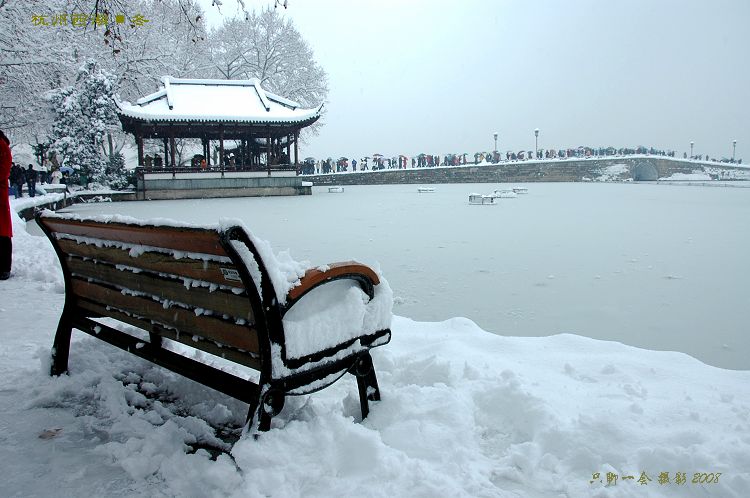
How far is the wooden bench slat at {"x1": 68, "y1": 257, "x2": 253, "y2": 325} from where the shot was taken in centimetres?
179

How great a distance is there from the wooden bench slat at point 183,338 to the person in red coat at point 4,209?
3.05 metres

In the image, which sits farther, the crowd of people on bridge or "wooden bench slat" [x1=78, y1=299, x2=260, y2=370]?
the crowd of people on bridge

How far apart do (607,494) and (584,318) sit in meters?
2.72

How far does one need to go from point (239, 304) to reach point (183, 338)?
0.50m

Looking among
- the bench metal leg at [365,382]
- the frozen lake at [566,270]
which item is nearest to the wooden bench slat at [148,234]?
the bench metal leg at [365,382]

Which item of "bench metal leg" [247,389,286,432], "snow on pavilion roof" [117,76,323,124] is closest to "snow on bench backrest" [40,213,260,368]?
"bench metal leg" [247,389,286,432]

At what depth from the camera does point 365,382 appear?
2.23 meters

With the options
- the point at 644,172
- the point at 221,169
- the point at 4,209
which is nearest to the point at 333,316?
the point at 4,209

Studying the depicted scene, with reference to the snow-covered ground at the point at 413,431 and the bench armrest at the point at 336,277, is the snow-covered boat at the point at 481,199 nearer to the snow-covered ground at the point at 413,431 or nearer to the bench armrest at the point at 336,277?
the snow-covered ground at the point at 413,431

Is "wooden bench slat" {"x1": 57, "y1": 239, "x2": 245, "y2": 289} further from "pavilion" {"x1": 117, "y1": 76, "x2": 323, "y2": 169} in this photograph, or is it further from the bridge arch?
the bridge arch

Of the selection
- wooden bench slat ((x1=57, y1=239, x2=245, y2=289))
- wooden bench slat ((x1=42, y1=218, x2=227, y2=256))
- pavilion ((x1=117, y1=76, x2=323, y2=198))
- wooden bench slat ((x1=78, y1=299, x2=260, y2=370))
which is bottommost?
wooden bench slat ((x1=78, y1=299, x2=260, y2=370))

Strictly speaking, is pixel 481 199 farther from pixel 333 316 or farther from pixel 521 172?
pixel 521 172

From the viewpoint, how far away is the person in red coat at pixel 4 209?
16.2 feet

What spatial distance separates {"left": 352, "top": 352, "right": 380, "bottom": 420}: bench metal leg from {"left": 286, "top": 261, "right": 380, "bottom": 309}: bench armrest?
275mm
